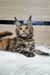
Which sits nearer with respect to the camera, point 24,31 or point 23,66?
point 23,66

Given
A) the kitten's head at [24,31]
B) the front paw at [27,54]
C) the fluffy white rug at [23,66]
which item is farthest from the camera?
the kitten's head at [24,31]

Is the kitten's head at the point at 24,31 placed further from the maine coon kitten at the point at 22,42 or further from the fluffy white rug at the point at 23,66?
the fluffy white rug at the point at 23,66

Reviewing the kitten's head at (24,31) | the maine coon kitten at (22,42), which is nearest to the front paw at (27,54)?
the maine coon kitten at (22,42)

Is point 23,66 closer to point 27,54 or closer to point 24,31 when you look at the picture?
point 27,54

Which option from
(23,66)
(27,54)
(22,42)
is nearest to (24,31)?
(22,42)

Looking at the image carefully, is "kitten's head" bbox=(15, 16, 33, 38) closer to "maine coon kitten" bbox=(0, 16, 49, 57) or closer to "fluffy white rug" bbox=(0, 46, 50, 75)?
"maine coon kitten" bbox=(0, 16, 49, 57)

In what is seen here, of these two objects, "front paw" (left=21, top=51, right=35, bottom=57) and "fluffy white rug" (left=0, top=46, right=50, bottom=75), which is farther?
"front paw" (left=21, top=51, right=35, bottom=57)

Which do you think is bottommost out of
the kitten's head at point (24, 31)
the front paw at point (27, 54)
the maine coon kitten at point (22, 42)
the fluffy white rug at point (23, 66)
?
the fluffy white rug at point (23, 66)

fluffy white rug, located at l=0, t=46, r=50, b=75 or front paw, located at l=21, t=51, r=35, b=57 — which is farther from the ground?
front paw, located at l=21, t=51, r=35, b=57

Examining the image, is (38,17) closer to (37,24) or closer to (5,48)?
Result: (37,24)

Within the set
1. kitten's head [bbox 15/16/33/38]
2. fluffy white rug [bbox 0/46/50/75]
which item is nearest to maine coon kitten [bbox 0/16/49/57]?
kitten's head [bbox 15/16/33/38]

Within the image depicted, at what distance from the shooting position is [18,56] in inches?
35.9

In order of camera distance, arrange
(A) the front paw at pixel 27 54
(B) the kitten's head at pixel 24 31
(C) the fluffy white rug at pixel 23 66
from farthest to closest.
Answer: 1. (B) the kitten's head at pixel 24 31
2. (A) the front paw at pixel 27 54
3. (C) the fluffy white rug at pixel 23 66

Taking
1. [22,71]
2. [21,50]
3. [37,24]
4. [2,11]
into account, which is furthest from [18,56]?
[2,11]
